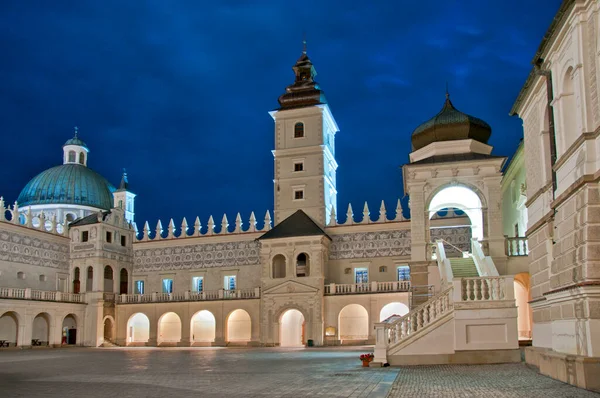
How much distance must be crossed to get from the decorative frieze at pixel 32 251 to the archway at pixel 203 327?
994cm

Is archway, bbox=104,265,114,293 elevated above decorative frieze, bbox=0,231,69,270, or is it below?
below

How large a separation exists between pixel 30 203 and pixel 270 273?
24.8 meters

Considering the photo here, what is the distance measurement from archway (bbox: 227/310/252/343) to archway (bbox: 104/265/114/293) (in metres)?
9.43

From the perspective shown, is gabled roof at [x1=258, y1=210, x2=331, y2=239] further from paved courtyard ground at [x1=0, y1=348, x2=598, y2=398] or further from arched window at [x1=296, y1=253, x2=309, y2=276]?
paved courtyard ground at [x1=0, y1=348, x2=598, y2=398]

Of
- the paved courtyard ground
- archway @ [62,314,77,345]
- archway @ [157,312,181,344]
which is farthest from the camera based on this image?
archway @ [157,312,181,344]

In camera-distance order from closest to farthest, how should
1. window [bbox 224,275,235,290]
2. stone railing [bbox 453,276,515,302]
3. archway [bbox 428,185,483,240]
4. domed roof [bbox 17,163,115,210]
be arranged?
stone railing [bbox 453,276,515,302], archway [bbox 428,185,483,240], window [bbox 224,275,235,290], domed roof [bbox 17,163,115,210]

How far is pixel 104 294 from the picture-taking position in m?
44.4

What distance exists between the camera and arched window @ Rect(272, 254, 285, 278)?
1624 inches

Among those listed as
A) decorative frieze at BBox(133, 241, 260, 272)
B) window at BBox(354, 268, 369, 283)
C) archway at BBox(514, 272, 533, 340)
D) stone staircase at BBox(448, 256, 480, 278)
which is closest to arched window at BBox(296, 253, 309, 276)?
window at BBox(354, 268, 369, 283)

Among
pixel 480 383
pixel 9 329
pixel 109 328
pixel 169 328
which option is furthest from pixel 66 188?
pixel 480 383

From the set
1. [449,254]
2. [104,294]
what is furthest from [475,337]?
[104,294]

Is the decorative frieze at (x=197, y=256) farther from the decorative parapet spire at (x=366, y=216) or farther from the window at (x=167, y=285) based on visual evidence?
the decorative parapet spire at (x=366, y=216)

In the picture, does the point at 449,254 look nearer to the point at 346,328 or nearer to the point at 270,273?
the point at 346,328

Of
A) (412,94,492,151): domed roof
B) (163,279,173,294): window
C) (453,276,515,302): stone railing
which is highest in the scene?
(412,94,492,151): domed roof
